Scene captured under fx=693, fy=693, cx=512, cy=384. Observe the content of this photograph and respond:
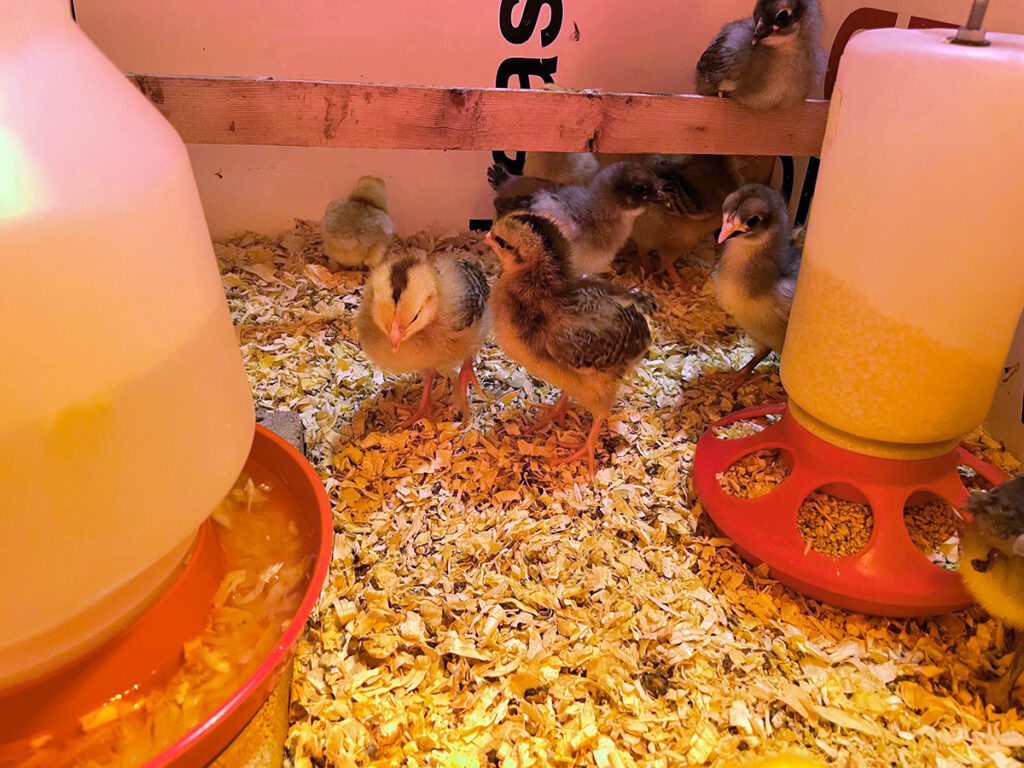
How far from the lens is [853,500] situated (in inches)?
65.7

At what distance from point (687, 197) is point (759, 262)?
1.96 feet

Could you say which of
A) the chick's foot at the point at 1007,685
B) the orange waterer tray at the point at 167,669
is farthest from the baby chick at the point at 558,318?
the chick's foot at the point at 1007,685

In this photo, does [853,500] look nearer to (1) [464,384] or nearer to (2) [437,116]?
(1) [464,384]

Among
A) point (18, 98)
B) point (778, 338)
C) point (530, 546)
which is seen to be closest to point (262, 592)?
point (530, 546)

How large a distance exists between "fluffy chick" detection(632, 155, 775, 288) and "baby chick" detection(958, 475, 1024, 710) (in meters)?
1.47

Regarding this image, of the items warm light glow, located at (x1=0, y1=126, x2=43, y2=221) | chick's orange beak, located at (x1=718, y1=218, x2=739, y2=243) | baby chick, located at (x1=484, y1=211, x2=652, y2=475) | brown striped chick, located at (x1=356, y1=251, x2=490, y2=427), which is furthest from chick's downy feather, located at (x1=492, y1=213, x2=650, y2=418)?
warm light glow, located at (x1=0, y1=126, x2=43, y2=221)

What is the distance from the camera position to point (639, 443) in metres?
1.93

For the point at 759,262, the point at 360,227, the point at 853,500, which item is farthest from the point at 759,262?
the point at 360,227

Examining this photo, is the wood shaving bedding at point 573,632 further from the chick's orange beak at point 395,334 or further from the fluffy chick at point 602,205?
the fluffy chick at point 602,205

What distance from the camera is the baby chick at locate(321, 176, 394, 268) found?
8.31ft

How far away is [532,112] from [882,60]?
3.06ft

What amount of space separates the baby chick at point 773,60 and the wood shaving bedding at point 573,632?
0.95m

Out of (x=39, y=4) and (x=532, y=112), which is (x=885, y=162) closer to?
(x=532, y=112)

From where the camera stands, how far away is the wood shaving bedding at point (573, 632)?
1.24m
